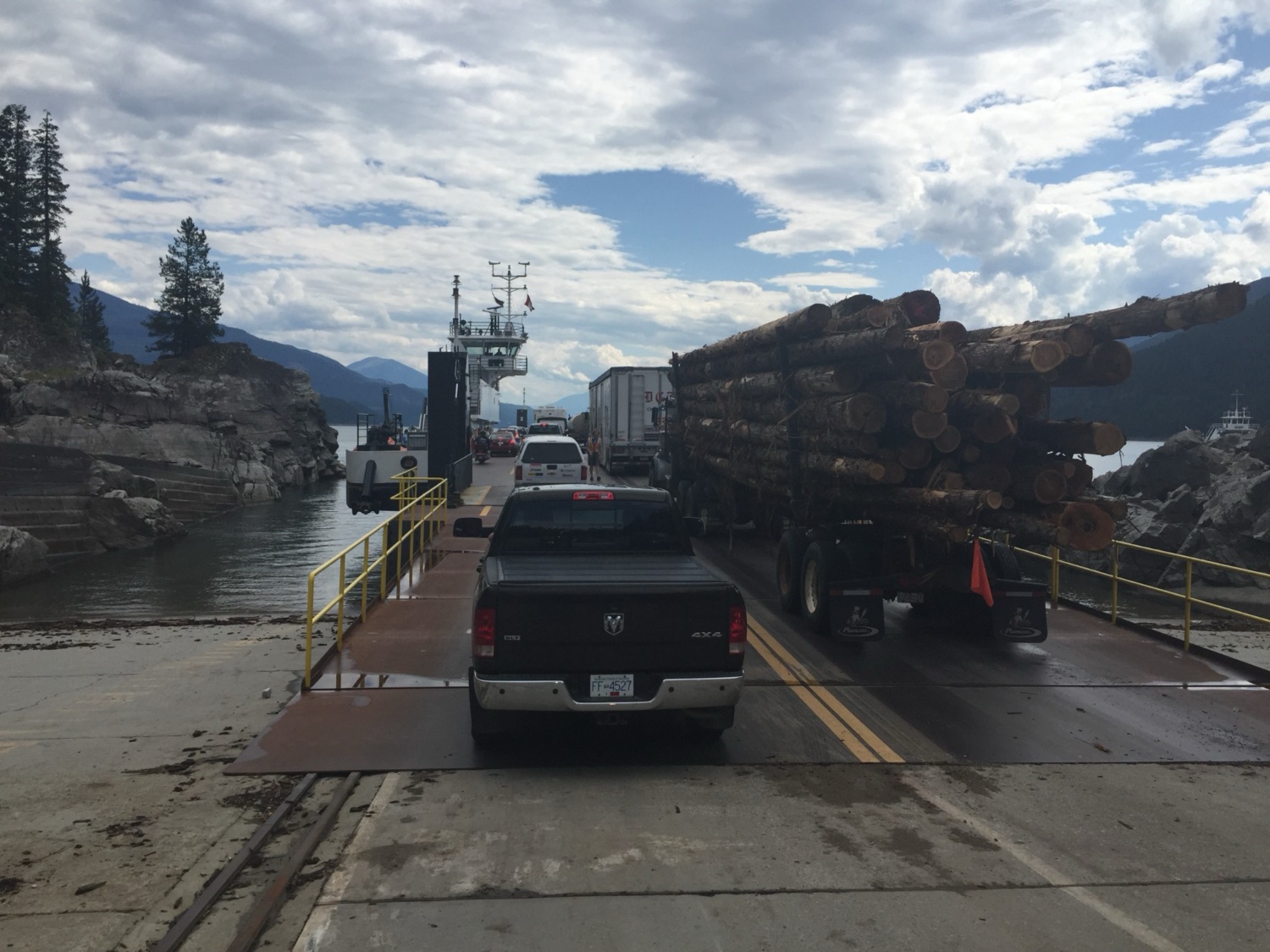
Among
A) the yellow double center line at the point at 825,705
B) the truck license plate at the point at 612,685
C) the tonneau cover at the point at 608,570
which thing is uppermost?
the tonneau cover at the point at 608,570

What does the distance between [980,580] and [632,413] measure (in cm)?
2271

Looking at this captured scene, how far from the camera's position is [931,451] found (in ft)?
32.3

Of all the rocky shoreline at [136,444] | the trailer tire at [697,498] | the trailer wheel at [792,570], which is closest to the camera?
the trailer wheel at [792,570]

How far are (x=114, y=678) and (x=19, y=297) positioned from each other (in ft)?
247

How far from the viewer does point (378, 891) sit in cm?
486

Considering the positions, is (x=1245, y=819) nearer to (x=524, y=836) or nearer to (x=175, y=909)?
(x=524, y=836)

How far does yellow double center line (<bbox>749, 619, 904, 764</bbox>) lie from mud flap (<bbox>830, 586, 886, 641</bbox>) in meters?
0.62

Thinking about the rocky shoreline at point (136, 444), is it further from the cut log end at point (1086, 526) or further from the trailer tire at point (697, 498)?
the cut log end at point (1086, 526)

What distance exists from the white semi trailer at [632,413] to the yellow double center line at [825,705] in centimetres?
2088

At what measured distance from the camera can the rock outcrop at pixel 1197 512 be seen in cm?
2528

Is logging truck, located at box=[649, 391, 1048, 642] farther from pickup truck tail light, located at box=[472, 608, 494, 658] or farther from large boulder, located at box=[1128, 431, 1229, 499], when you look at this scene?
large boulder, located at box=[1128, 431, 1229, 499]

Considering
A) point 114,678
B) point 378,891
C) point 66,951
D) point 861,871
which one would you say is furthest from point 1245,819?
point 114,678

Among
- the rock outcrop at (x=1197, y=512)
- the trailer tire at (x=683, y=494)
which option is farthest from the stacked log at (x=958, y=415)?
the rock outcrop at (x=1197, y=512)

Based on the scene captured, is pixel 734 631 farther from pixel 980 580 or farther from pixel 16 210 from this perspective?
pixel 16 210
